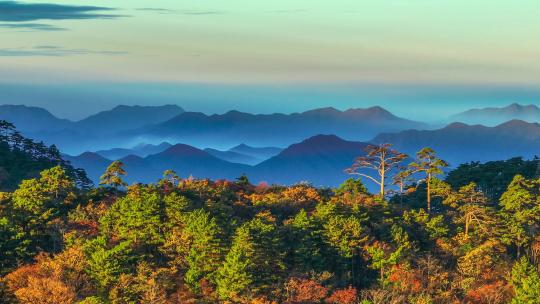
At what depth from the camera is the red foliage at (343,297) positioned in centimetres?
8119

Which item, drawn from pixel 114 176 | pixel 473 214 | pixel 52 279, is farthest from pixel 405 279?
pixel 114 176

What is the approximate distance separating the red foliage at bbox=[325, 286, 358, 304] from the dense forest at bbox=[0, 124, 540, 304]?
0.44 feet

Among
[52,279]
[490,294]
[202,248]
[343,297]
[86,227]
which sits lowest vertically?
[490,294]

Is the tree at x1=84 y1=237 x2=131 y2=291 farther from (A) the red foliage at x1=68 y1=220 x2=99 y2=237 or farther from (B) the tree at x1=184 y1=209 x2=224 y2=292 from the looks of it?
(B) the tree at x1=184 y1=209 x2=224 y2=292

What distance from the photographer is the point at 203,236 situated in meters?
86.8

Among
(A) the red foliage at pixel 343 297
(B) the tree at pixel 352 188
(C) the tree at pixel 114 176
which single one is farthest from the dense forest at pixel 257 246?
(B) the tree at pixel 352 188

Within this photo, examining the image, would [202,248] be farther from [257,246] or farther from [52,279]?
[52,279]

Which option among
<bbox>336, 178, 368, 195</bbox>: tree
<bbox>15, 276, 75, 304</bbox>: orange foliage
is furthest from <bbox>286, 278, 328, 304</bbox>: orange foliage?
<bbox>336, 178, 368, 195</bbox>: tree

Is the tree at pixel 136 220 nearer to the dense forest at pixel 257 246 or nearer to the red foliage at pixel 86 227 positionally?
the dense forest at pixel 257 246

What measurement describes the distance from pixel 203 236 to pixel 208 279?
5.58 m

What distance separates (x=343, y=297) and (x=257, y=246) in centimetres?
1125

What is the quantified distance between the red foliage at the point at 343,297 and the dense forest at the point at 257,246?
13 centimetres

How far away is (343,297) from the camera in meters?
82.0

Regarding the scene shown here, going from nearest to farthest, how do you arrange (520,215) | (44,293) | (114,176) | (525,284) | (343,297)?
(44,293) → (343,297) → (525,284) → (520,215) → (114,176)
